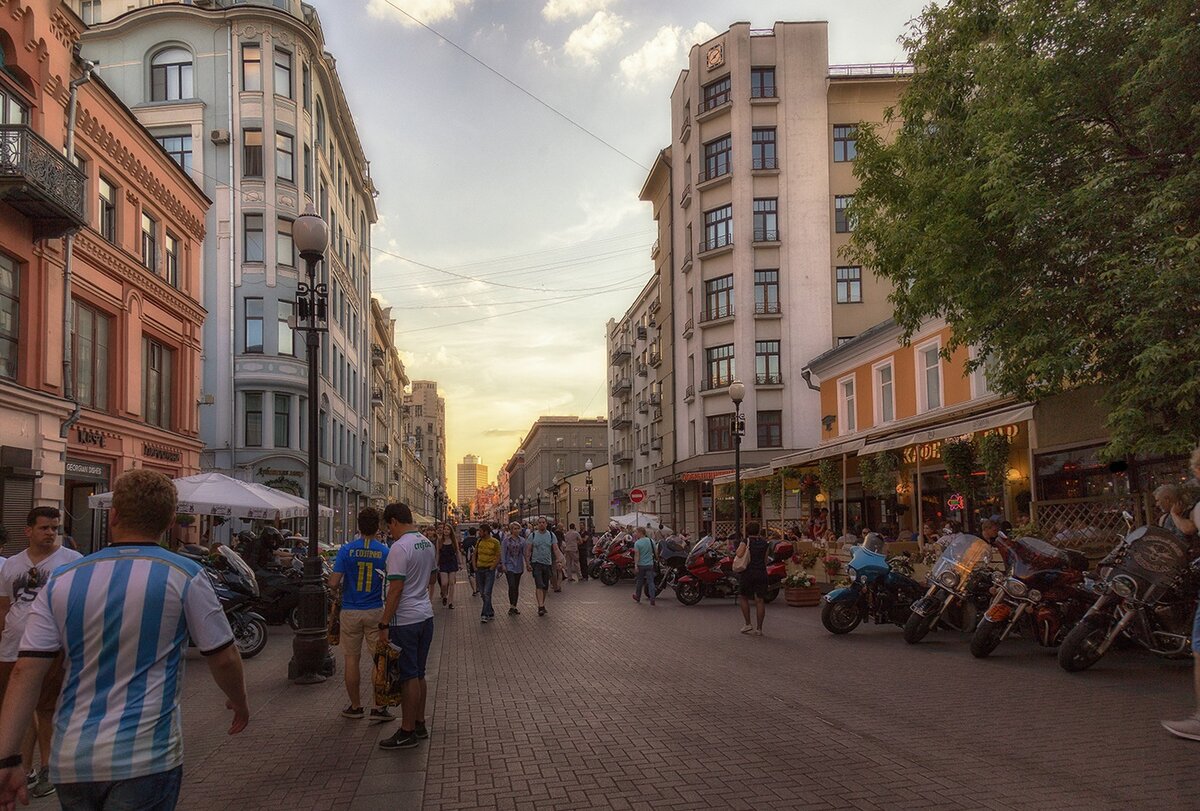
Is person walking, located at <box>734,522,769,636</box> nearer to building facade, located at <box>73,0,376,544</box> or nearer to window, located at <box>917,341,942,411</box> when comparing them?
window, located at <box>917,341,942,411</box>

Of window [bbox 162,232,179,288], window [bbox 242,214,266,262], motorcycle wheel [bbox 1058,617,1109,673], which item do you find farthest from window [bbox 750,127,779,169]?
motorcycle wheel [bbox 1058,617,1109,673]

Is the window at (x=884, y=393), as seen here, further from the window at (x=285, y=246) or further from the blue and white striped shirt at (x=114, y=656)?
the blue and white striped shirt at (x=114, y=656)

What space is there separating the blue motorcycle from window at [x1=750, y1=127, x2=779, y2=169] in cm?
2897

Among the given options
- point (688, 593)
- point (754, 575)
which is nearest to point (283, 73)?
point (688, 593)

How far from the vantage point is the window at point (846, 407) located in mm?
29156

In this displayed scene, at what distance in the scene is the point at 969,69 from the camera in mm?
13227

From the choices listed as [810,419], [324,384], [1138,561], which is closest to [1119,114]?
[1138,561]

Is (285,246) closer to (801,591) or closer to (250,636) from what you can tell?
(801,591)

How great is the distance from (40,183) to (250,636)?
28.7 feet

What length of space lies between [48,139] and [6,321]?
3.50 meters

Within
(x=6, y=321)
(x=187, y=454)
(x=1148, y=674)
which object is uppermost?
(x=6, y=321)

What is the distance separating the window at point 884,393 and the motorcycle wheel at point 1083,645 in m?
16.5

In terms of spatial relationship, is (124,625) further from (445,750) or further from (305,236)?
(305,236)

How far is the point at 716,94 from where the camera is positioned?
40.9m
